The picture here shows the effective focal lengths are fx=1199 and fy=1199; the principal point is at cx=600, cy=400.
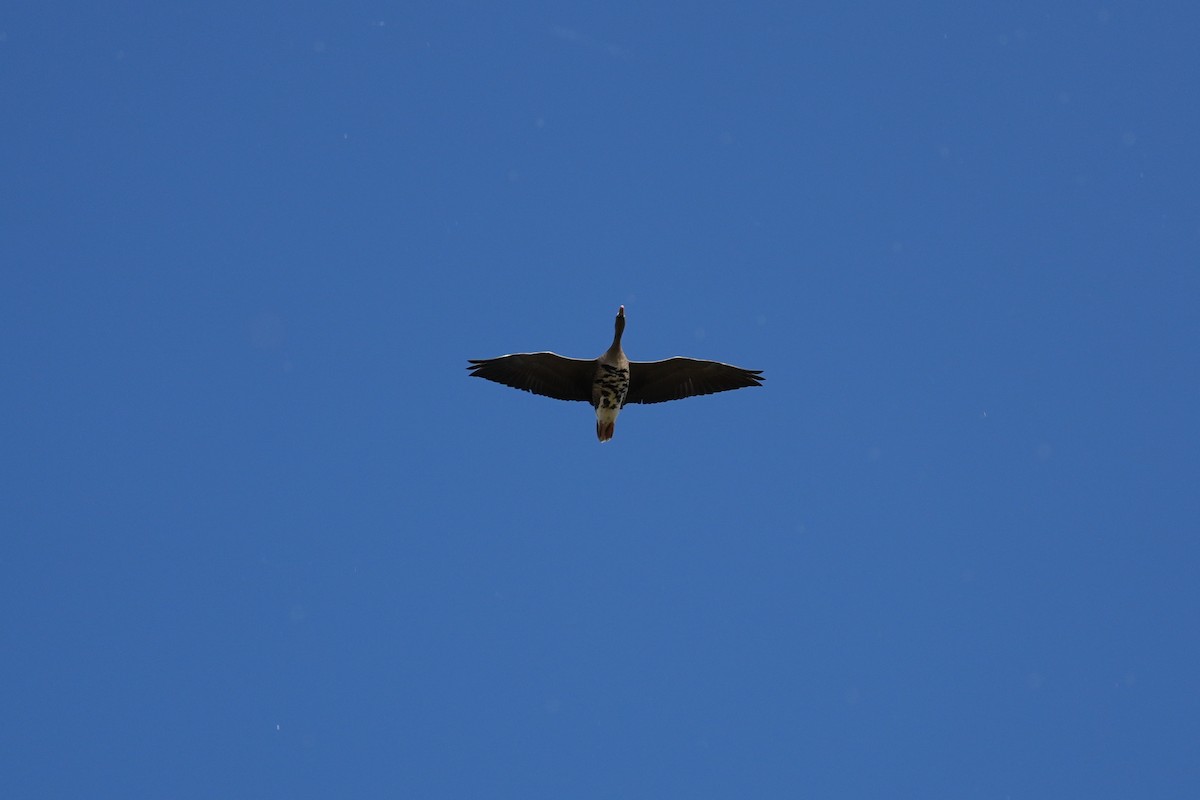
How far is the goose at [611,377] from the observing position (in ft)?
76.4

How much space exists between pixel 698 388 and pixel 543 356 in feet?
11.3

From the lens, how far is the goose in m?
23.3

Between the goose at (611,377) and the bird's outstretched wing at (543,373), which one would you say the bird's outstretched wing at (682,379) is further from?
the bird's outstretched wing at (543,373)

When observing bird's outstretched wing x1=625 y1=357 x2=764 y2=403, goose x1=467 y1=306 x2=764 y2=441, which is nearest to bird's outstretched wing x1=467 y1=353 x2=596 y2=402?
goose x1=467 y1=306 x2=764 y2=441

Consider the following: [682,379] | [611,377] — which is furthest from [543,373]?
[682,379]

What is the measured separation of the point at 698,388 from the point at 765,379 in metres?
1.38

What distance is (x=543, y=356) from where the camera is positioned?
918 inches

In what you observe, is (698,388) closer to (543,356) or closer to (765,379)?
(765,379)

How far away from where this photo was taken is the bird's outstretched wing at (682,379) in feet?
79.2

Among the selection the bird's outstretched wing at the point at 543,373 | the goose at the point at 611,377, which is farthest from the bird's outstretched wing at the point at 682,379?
the bird's outstretched wing at the point at 543,373

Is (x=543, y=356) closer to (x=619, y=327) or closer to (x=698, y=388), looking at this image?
(x=619, y=327)

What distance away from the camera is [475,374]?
23188 mm

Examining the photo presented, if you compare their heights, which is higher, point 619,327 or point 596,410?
point 619,327

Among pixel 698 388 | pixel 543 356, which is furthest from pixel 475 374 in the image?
pixel 698 388
